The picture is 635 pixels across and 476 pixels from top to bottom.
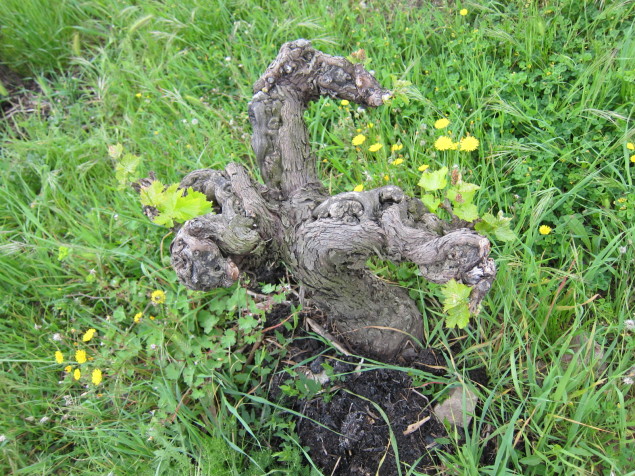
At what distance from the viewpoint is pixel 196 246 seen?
1.53m

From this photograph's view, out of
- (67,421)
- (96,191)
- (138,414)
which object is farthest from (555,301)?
(96,191)

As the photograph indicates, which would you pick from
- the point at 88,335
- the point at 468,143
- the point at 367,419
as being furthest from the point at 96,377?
the point at 468,143

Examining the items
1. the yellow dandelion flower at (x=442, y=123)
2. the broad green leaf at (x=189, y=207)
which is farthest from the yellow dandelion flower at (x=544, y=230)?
the broad green leaf at (x=189, y=207)

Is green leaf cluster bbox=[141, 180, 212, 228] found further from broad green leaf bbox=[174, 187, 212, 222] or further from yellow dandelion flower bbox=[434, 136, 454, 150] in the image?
yellow dandelion flower bbox=[434, 136, 454, 150]

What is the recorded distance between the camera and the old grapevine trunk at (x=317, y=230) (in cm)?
156

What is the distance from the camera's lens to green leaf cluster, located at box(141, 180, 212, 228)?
1728 millimetres

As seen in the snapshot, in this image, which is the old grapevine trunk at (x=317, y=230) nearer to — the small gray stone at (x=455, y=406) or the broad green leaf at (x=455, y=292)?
the broad green leaf at (x=455, y=292)

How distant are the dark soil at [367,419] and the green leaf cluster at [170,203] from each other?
0.90 m

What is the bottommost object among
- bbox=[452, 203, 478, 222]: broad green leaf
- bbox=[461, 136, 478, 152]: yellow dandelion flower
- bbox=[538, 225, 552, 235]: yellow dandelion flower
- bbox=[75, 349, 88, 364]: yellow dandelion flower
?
bbox=[75, 349, 88, 364]: yellow dandelion flower

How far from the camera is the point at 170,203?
5.67ft

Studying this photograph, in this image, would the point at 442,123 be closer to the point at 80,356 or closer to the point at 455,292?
the point at 455,292

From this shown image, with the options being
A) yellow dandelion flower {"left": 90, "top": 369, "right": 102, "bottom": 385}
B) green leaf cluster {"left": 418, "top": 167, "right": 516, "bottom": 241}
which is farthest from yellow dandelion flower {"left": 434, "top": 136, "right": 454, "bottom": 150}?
yellow dandelion flower {"left": 90, "top": 369, "right": 102, "bottom": 385}

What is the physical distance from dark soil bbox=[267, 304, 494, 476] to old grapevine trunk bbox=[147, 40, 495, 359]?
0.14m

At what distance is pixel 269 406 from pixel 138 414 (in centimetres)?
73
